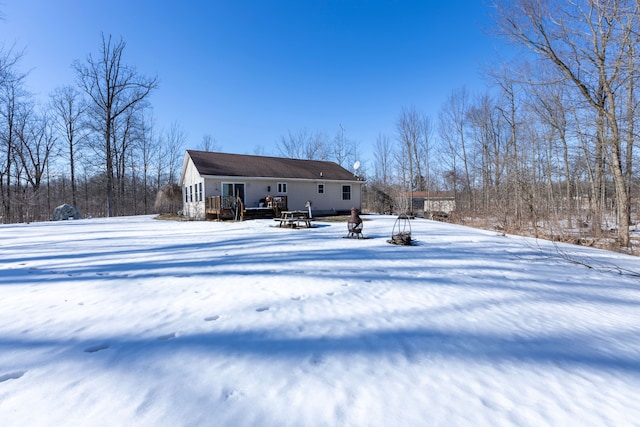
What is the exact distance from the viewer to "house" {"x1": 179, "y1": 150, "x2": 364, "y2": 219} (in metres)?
17.3

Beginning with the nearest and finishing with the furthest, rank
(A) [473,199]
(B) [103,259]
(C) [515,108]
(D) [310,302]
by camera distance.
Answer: (D) [310,302], (B) [103,259], (C) [515,108], (A) [473,199]

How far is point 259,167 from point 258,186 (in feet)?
6.26

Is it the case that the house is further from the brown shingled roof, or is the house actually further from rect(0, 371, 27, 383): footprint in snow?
rect(0, 371, 27, 383): footprint in snow

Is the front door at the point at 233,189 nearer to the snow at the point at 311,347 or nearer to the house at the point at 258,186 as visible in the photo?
the house at the point at 258,186

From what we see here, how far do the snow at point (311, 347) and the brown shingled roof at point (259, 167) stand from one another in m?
13.3

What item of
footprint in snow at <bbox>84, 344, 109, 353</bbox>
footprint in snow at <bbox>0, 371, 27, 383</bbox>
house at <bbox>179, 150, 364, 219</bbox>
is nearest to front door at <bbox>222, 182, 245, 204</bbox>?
house at <bbox>179, 150, 364, 219</bbox>

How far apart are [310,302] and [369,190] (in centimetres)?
3003

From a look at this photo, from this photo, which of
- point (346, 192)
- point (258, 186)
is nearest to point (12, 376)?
point (258, 186)

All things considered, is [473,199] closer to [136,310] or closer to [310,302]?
[310,302]

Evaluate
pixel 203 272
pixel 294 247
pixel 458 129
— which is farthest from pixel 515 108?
pixel 203 272

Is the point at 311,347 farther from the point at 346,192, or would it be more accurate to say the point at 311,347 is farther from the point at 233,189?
the point at 346,192

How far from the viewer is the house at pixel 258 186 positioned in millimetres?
17297

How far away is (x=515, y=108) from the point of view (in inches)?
788

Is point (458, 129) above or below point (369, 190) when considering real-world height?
above
